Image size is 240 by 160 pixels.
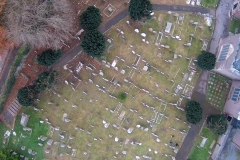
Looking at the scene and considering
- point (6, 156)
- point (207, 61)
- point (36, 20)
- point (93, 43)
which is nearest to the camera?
point (36, 20)

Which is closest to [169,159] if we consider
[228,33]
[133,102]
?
[133,102]

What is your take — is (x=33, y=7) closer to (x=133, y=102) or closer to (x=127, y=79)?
(x=127, y=79)

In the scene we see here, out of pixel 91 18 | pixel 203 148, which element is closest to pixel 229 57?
pixel 203 148

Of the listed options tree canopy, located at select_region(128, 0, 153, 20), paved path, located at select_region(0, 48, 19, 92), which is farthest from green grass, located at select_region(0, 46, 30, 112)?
tree canopy, located at select_region(128, 0, 153, 20)

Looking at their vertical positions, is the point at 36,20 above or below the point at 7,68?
above

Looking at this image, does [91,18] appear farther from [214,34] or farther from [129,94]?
[214,34]

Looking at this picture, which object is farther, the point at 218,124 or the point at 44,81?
the point at 218,124

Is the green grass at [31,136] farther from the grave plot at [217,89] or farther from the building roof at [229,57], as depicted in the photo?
the building roof at [229,57]

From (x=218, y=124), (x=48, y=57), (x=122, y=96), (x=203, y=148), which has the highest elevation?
(x=48, y=57)
